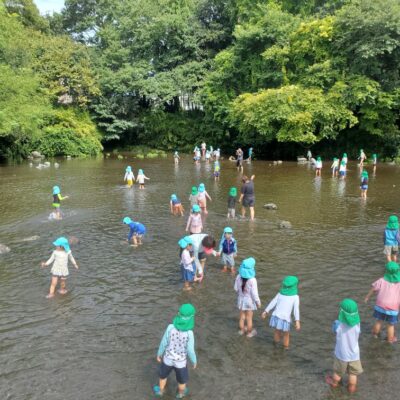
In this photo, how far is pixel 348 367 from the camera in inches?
241

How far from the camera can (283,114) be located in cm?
3316

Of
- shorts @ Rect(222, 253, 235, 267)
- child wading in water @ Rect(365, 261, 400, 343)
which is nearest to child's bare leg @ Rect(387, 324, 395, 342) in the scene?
child wading in water @ Rect(365, 261, 400, 343)

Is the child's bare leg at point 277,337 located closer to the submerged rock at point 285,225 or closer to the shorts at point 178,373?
the shorts at point 178,373

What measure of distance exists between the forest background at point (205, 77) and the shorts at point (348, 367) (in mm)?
28763

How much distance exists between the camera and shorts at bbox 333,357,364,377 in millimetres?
6015

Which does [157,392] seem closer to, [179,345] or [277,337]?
[179,345]

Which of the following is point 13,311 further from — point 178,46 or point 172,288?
point 178,46

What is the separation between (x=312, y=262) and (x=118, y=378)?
6608mm

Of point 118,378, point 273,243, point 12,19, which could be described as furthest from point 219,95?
point 118,378

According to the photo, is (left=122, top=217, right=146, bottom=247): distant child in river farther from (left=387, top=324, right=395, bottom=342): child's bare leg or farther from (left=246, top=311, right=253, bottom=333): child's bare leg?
(left=387, top=324, right=395, bottom=342): child's bare leg

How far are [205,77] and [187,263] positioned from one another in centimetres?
3967

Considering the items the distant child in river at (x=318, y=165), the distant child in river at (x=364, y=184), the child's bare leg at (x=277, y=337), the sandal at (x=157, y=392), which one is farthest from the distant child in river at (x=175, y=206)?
the distant child in river at (x=318, y=165)

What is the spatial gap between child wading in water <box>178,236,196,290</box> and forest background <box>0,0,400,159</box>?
A: 2545cm

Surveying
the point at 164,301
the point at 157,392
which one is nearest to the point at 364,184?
the point at 164,301
